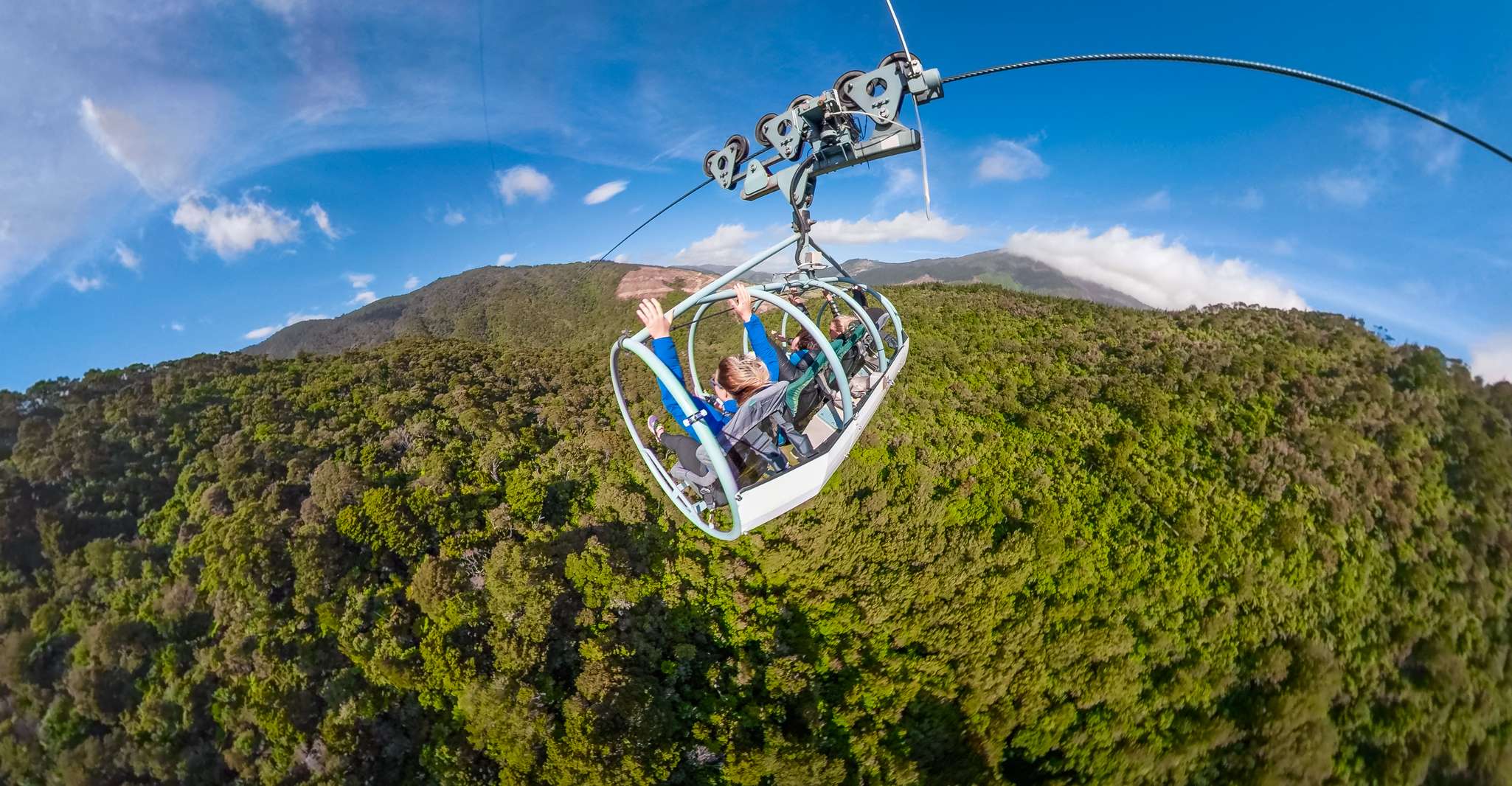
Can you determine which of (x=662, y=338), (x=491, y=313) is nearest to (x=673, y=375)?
(x=662, y=338)

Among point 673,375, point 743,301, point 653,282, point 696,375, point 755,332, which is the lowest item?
point 673,375

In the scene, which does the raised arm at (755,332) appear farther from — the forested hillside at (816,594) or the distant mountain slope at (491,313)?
the distant mountain slope at (491,313)

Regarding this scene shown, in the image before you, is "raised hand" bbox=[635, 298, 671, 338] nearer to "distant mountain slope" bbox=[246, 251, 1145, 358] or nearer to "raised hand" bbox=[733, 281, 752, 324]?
"raised hand" bbox=[733, 281, 752, 324]

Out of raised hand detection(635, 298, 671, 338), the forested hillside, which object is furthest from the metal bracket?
the forested hillside

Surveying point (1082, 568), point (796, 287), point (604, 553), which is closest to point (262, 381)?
point (604, 553)

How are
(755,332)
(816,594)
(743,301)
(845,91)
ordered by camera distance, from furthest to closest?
(816,594), (755,332), (743,301), (845,91)

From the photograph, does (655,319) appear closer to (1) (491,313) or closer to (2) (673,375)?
(2) (673,375)
